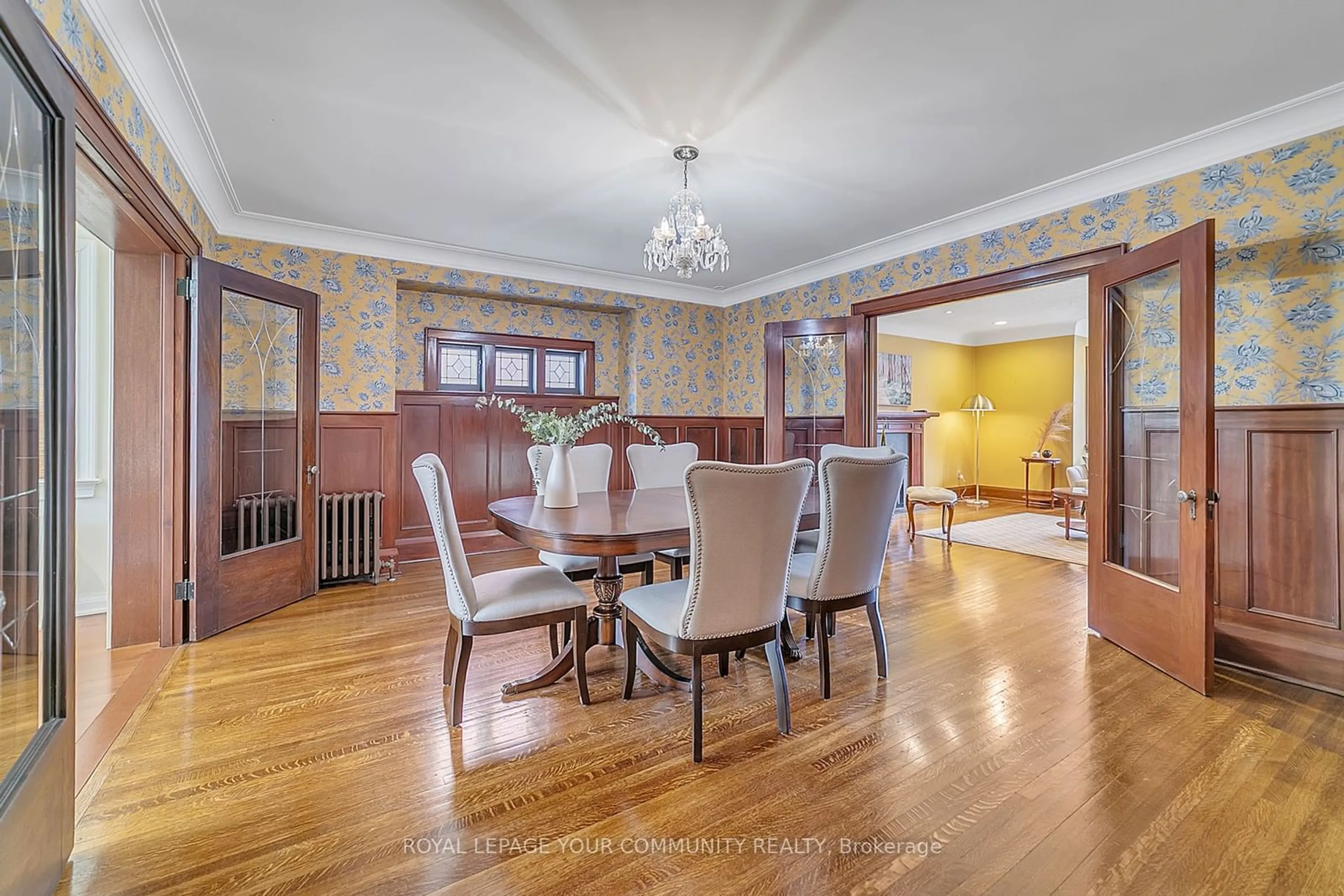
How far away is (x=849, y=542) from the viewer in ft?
7.75

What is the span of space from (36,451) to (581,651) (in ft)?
5.51

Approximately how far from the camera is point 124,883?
139 cm

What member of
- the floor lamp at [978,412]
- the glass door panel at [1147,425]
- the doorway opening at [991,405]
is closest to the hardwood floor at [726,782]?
the glass door panel at [1147,425]

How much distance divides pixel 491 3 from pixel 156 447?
267 cm

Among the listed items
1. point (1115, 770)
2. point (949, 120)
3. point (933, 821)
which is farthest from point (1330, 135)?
point (933, 821)

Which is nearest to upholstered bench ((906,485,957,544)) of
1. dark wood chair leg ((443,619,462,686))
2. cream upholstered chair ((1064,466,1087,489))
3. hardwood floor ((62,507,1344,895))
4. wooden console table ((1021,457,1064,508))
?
cream upholstered chair ((1064,466,1087,489))

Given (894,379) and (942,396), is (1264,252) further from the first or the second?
(942,396)

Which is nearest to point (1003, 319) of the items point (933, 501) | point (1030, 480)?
point (1030, 480)

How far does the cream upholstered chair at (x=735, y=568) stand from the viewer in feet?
6.03

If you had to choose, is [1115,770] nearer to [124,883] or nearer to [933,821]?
[933,821]

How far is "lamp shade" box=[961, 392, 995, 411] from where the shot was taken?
853cm

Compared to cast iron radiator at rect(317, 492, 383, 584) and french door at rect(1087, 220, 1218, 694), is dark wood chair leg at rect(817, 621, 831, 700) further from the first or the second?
cast iron radiator at rect(317, 492, 383, 584)

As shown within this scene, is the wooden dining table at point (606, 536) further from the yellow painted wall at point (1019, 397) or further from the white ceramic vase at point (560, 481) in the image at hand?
the yellow painted wall at point (1019, 397)

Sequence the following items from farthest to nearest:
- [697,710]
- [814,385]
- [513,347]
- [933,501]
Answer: [933,501] < [513,347] < [814,385] < [697,710]
